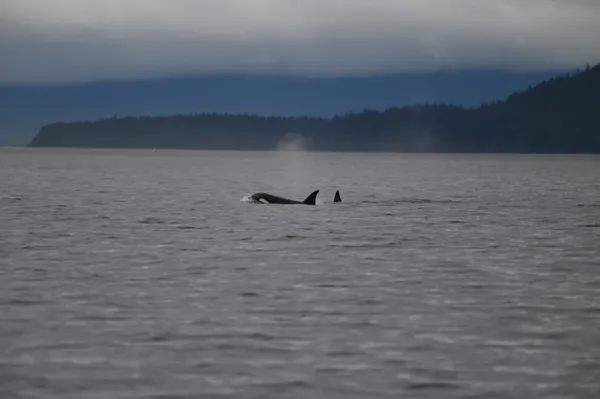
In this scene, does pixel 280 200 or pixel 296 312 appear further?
pixel 280 200

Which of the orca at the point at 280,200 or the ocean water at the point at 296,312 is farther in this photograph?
the orca at the point at 280,200

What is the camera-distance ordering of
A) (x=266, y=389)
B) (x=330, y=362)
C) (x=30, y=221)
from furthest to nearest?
(x=30, y=221)
(x=330, y=362)
(x=266, y=389)

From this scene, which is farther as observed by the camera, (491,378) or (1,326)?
(1,326)

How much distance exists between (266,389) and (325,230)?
889 inches

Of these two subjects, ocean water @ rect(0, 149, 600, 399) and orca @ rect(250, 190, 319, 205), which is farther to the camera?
orca @ rect(250, 190, 319, 205)

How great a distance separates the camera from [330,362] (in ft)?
46.6

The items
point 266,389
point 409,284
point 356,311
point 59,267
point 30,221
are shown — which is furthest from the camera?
point 30,221

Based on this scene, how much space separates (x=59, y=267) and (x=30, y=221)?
46.1ft

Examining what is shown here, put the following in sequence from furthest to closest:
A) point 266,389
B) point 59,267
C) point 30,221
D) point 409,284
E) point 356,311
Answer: point 30,221
point 59,267
point 409,284
point 356,311
point 266,389

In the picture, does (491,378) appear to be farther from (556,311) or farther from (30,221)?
(30,221)

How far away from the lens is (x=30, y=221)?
123ft

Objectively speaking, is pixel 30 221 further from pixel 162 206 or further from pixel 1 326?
pixel 1 326

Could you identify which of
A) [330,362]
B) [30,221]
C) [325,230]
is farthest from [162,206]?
[330,362]

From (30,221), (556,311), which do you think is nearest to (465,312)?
(556,311)
